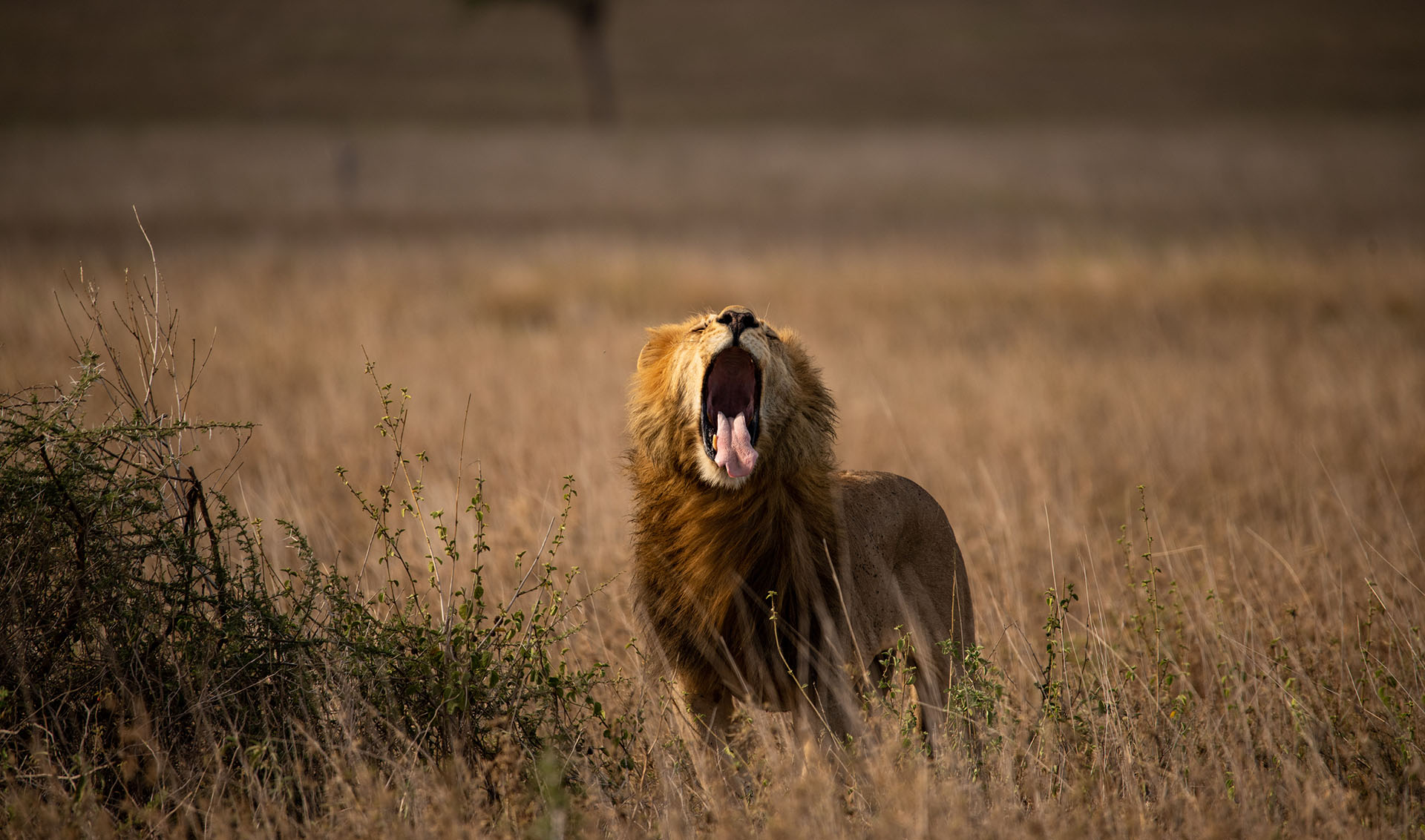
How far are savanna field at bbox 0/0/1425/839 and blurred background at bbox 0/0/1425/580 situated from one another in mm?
100

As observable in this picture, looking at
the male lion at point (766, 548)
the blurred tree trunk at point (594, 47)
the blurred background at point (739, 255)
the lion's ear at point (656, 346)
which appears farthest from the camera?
the blurred tree trunk at point (594, 47)

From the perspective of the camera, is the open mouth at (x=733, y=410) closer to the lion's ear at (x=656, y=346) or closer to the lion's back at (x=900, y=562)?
the lion's ear at (x=656, y=346)

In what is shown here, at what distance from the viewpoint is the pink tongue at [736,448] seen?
2.87 m

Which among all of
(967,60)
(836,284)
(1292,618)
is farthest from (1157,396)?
(967,60)

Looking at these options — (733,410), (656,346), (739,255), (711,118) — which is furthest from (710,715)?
(711,118)

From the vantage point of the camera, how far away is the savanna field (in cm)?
281

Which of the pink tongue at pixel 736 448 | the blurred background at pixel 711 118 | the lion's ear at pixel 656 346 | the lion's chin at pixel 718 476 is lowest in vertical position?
the lion's chin at pixel 718 476

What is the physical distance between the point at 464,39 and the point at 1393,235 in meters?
63.7

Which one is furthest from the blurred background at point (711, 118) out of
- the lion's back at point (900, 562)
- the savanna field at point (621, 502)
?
the lion's back at point (900, 562)

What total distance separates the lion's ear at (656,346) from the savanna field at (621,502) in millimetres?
612

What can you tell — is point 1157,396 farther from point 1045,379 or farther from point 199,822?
point 199,822

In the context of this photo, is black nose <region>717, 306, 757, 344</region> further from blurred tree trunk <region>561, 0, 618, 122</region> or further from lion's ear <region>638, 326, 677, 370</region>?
blurred tree trunk <region>561, 0, 618, 122</region>

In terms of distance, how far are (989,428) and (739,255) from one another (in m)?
9.46

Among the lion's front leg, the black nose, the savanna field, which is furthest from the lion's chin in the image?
the lion's front leg
